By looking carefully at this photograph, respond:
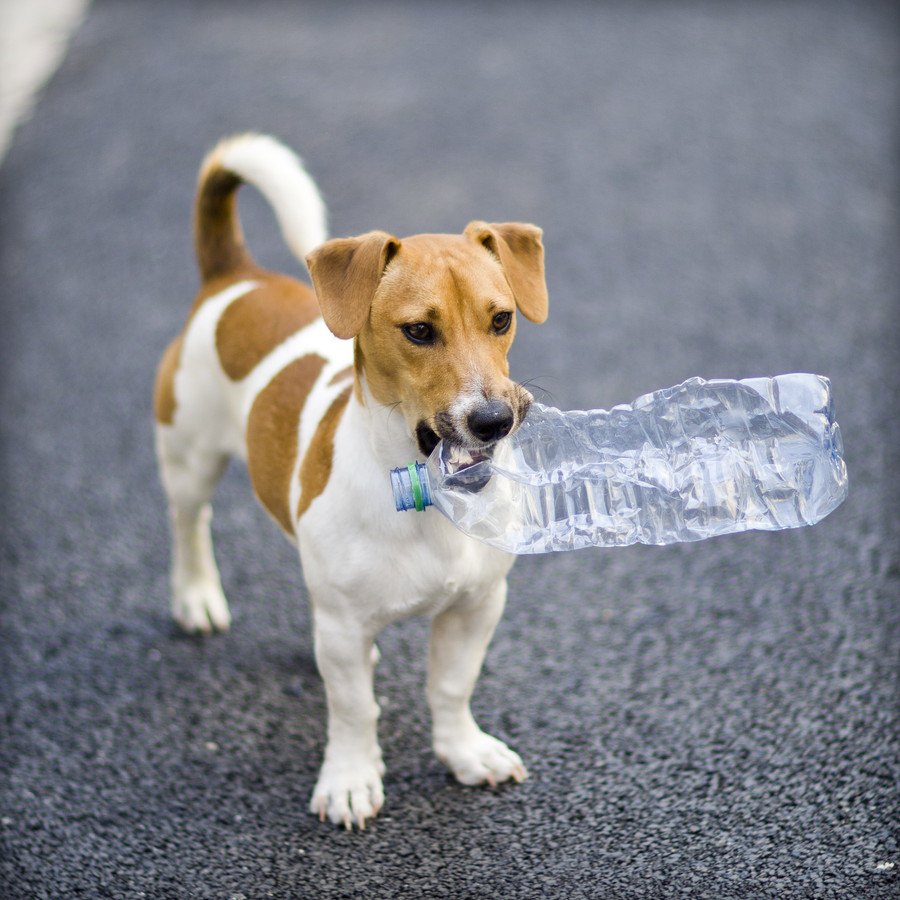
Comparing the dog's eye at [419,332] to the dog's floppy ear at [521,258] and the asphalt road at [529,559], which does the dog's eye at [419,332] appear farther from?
the asphalt road at [529,559]

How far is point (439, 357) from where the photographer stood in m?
2.54

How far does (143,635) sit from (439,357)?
1.96 m

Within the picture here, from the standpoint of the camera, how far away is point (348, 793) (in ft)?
10.2

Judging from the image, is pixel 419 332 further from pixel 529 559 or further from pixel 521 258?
pixel 529 559

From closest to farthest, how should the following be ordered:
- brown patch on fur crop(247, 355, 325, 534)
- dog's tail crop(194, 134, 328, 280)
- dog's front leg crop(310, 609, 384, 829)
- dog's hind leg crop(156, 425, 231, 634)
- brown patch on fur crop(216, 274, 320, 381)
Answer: dog's front leg crop(310, 609, 384, 829) → brown patch on fur crop(247, 355, 325, 534) → brown patch on fur crop(216, 274, 320, 381) → dog's tail crop(194, 134, 328, 280) → dog's hind leg crop(156, 425, 231, 634)

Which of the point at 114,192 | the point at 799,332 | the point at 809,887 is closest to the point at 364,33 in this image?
the point at 114,192

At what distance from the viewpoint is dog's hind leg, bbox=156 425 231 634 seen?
366 cm

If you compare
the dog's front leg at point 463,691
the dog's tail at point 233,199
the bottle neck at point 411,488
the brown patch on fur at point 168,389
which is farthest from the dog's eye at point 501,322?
the brown patch on fur at point 168,389

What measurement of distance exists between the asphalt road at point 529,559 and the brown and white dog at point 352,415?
0.82ft

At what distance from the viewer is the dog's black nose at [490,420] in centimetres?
243

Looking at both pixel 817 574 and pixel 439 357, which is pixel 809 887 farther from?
pixel 439 357

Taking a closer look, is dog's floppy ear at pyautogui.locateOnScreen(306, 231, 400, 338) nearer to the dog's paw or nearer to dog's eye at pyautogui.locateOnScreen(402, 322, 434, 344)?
dog's eye at pyautogui.locateOnScreen(402, 322, 434, 344)

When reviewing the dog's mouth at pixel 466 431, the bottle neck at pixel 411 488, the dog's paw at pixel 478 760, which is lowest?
the dog's paw at pixel 478 760

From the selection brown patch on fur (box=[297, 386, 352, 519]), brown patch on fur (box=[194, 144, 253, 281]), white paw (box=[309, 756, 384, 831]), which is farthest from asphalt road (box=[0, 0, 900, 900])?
brown patch on fur (box=[194, 144, 253, 281])
